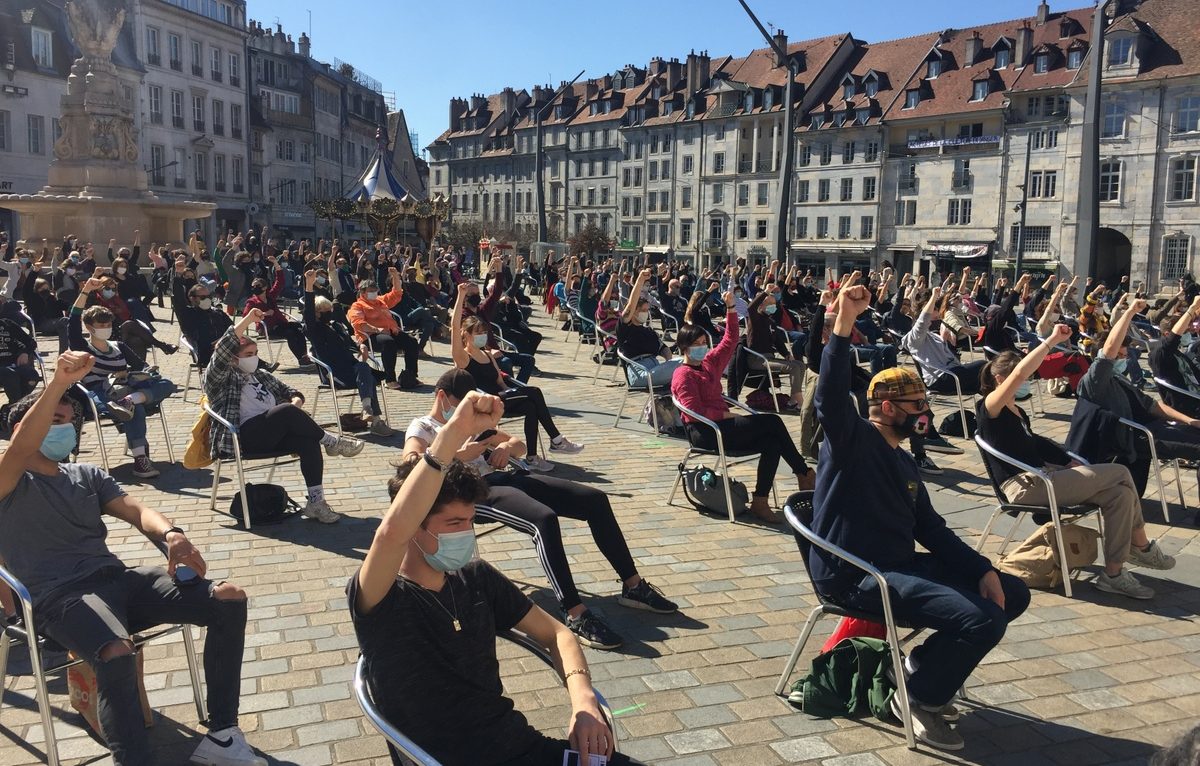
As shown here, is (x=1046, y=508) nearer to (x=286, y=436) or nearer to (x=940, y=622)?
(x=940, y=622)

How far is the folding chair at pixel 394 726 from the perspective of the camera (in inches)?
105

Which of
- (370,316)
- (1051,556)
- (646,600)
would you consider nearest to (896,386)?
(646,600)

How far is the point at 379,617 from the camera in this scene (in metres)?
2.99

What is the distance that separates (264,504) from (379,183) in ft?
75.3

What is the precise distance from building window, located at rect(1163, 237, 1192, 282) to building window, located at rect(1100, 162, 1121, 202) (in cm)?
349

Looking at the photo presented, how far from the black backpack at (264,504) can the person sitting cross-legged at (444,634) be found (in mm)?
4576

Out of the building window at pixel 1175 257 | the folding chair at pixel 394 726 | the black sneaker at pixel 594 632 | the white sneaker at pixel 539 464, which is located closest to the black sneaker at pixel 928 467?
the white sneaker at pixel 539 464

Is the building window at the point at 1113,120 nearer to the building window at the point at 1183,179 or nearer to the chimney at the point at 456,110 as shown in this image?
the building window at the point at 1183,179

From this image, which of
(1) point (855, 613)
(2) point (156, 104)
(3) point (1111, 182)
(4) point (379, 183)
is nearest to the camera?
(1) point (855, 613)

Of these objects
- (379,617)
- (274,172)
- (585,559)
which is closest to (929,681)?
(379,617)

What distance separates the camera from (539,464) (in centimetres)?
902

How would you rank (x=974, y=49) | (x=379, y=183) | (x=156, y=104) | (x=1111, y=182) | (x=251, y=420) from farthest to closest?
(x=974, y=49) → (x=156, y=104) → (x=1111, y=182) → (x=379, y=183) → (x=251, y=420)

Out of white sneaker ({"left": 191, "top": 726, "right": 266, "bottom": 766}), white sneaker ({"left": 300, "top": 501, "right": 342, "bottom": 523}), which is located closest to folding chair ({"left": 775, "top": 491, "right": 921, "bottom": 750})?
white sneaker ({"left": 191, "top": 726, "right": 266, "bottom": 766})

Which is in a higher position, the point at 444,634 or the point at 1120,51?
the point at 1120,51
